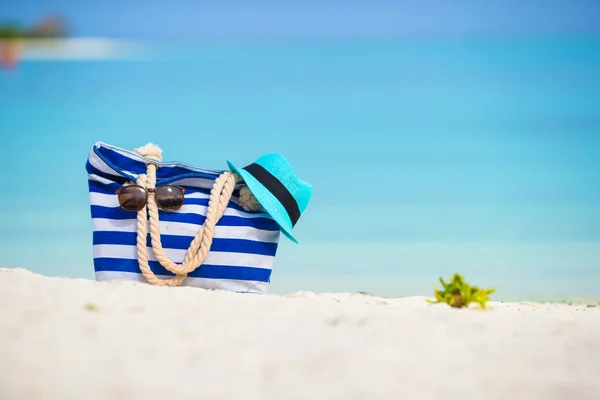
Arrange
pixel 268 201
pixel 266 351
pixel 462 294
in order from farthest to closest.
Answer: pixel 268 201 < pixel 462 294 < pixel 266 351

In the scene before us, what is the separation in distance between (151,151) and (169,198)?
388 mm

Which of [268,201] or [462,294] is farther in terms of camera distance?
[268,201]

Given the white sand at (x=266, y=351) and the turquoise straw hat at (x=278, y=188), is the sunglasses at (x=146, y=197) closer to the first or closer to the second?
the turquoise straw hat at (x=278, y=188)

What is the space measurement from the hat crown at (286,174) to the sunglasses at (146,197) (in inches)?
19.8

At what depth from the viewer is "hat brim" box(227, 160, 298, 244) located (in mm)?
4023

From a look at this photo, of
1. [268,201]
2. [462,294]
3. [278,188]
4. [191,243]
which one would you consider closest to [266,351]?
[462,294]

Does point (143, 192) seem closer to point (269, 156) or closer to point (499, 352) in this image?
point (269, 156)

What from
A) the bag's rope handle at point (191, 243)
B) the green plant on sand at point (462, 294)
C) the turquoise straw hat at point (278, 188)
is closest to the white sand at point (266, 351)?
the green plant on sand at point (462, 294)

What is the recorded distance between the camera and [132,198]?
3.94 metres

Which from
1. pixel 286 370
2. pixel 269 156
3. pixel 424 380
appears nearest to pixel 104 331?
pixel 286 370

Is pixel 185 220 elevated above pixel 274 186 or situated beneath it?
situated beneath

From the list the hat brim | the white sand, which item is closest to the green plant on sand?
the white sand

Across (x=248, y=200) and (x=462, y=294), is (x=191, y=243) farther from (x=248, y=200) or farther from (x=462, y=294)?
(x=462, y=294)

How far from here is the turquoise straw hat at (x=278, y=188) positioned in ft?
13.3
